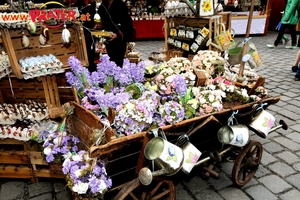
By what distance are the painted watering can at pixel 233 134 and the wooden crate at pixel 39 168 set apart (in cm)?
172

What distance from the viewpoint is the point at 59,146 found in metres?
2.37

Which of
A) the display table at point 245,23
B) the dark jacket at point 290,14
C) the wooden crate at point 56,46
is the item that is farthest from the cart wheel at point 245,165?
the display table at point 245,23

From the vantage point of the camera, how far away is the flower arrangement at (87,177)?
183 centimetres

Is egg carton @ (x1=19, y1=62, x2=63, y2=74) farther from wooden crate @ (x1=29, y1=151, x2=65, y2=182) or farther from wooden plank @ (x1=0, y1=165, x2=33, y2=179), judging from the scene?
wooden plank @ (x1=0, y1=165, x2=33, y2=179)

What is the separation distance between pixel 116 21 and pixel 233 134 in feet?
9.27

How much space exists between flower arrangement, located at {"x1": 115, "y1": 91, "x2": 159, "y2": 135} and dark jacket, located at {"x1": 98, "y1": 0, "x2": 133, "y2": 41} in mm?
2312

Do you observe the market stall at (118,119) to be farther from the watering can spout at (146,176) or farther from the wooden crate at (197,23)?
the wooden crate at (197,23)

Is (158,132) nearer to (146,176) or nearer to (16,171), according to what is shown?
(146,176)

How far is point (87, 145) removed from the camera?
7.48 feet

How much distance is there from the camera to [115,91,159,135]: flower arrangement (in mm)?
2090

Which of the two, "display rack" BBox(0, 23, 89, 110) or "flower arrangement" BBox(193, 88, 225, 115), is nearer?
"flower arrangement" BBox(193, 88, 225, 115)

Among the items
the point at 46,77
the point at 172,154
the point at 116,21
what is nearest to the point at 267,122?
the point at 172,154

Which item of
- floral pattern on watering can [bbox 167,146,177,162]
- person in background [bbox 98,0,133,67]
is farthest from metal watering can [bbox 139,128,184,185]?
person in background [bbox 98,0,133,67]

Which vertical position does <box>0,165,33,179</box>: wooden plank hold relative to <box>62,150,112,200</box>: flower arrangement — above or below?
below
